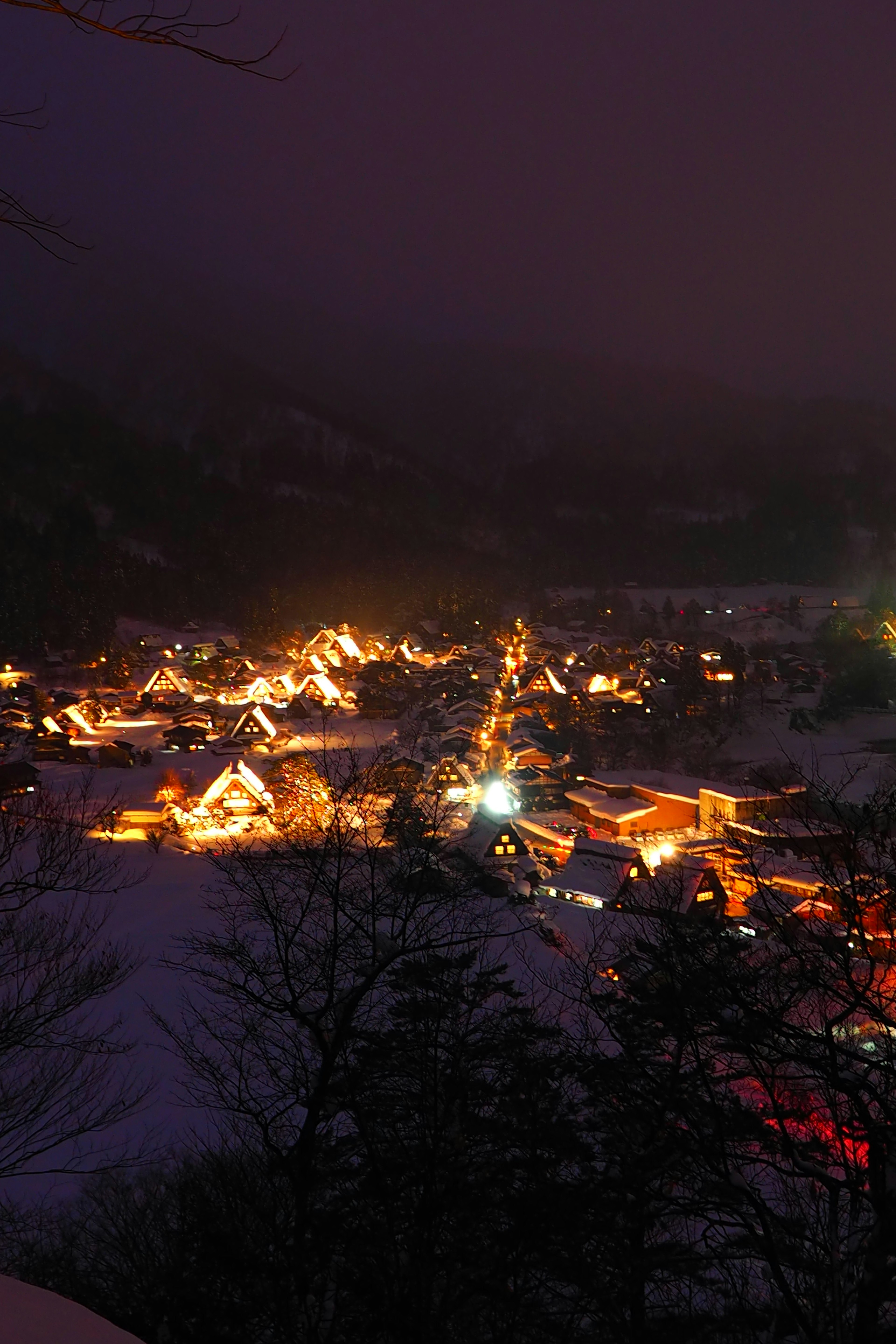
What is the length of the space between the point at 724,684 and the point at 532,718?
7.23 meters

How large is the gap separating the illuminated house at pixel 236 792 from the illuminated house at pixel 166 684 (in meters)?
9.00

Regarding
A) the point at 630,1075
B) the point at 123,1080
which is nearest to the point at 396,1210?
the point at 630,1075

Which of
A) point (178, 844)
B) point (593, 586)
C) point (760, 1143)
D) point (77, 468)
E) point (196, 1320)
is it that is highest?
point (77, 468)

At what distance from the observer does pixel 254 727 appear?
1395cm

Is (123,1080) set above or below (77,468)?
below

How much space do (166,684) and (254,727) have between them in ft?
18.4

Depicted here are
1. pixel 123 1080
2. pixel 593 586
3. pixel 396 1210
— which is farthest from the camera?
pixel 593 586

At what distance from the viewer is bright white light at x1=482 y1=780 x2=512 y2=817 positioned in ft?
34.7

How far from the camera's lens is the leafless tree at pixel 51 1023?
8.55ft

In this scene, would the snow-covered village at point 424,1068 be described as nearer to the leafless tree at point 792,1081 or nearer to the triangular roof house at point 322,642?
the leafless tree at point 792,1081

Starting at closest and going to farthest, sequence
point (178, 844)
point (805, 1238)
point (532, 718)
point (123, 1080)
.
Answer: point (805, 1238)
point (123, 1080)
point (178, 844)
point (532, 718)

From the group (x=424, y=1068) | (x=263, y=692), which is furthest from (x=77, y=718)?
(x=424, y=1068)

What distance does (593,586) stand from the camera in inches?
1570

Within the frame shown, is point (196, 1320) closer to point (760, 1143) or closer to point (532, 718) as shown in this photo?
point (760, 1143)
